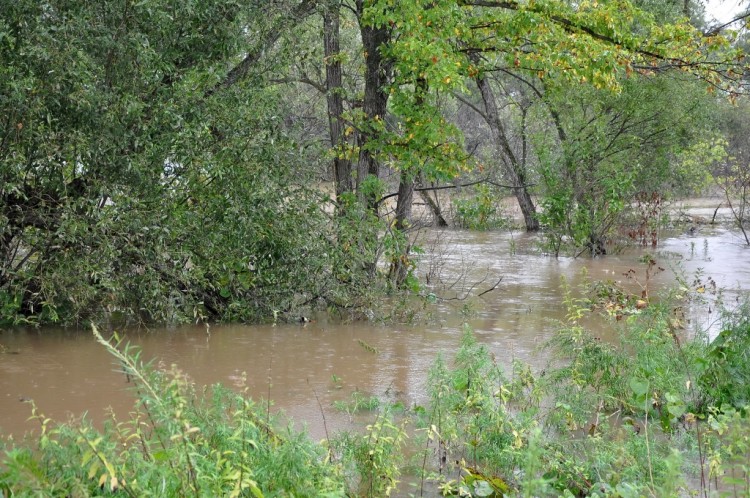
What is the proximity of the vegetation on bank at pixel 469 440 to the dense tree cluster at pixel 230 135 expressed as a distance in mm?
3308

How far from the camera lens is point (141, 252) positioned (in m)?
9.25

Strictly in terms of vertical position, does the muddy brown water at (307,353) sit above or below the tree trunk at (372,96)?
below

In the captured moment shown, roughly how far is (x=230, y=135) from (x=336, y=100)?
13.1 feet

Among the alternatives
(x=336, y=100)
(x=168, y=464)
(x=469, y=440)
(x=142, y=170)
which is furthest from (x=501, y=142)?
(x=168, y=464)

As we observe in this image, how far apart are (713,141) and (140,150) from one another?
2199 centimetres

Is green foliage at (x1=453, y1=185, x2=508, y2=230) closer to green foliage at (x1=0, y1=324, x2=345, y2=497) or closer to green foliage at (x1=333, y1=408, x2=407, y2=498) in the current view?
green foliage at (x1=333, y1=408, x2=407, y2=498)

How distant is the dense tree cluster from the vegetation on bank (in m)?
3.31

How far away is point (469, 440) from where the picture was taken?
591 centimetres

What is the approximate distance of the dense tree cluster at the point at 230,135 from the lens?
8.84 metres

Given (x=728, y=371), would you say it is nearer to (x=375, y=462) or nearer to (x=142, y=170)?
(x=375, y=462)

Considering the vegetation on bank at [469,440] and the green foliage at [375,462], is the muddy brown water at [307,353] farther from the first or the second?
the vegetation on bank at [469,440]

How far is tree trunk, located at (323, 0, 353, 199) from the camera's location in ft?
43.7

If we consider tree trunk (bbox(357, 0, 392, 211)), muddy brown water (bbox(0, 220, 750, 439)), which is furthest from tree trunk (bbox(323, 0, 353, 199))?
muddy brown water (bbox(0, 220, 750, 439))

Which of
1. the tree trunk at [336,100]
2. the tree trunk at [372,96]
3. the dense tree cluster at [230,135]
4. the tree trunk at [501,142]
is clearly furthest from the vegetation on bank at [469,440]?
the tree trunk at [501,142]
